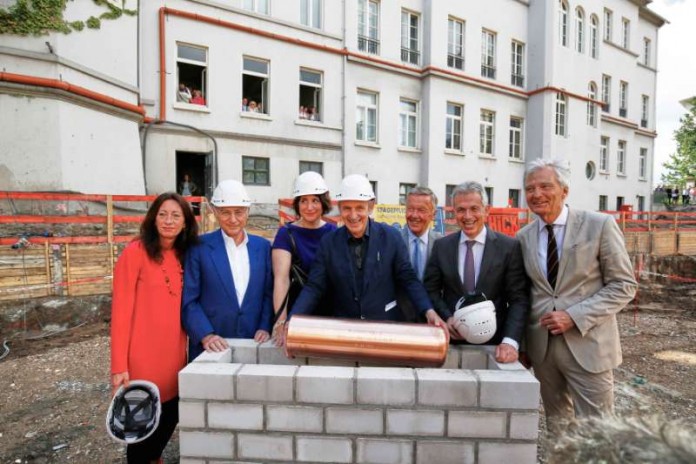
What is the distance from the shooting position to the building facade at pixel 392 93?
549 inches

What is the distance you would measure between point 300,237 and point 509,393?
1.69 metres

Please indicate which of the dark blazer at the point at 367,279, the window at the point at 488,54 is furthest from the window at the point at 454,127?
the dark blazer at the point at 367,279

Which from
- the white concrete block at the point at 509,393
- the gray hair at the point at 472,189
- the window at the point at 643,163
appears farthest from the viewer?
the window at the point at 643,163

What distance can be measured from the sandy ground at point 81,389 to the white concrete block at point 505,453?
0.72m

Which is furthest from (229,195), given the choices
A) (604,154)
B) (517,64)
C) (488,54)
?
(604,154)

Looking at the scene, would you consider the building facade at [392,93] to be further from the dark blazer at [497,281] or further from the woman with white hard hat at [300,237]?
the dark blazer at [497,281]

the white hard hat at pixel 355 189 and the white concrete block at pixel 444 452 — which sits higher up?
the white hard hat at pixel 355 189

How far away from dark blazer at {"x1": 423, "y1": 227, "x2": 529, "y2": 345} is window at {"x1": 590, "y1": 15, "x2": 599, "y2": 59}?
27230 mm

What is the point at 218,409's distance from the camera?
1.76 m

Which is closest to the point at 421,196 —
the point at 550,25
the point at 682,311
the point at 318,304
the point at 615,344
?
the point at 318,304

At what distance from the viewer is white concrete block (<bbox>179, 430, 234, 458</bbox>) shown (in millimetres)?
1776

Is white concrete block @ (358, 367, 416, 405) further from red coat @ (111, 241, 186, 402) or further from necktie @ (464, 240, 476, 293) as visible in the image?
red coat @ (111, 241, 186, 402)

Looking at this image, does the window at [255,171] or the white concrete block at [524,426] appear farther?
the window at [255,171]

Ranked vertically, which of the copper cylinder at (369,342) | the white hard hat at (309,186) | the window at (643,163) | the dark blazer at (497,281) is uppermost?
the window at (643,163)
